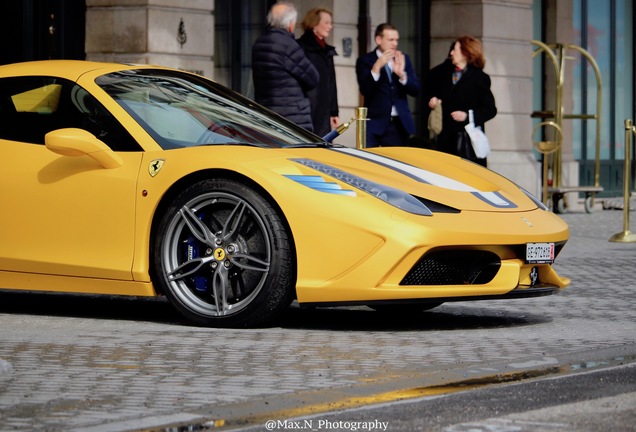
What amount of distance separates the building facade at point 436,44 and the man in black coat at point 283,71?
2439 mm

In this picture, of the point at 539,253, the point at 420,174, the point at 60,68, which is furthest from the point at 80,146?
the point at 539,253

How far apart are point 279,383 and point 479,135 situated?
8.95 metres

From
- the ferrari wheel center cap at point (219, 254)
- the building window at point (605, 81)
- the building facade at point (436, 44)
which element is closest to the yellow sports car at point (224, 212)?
the ferrari wheel center cap at point (219, 254)

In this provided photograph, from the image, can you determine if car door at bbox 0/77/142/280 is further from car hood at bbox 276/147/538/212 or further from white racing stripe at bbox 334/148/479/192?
white racing stripe at bbox 334/148/479/192

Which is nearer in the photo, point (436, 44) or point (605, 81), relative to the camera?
point (436, 44)

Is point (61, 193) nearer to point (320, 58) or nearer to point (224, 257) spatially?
point (224, 257)

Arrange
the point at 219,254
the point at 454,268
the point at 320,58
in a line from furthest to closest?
the point at 320,58 → the point at 219,254 → the point at 454,268

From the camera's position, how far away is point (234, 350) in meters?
7.06

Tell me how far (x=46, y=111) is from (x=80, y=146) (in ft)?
1.96

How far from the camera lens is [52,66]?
28.9 ft

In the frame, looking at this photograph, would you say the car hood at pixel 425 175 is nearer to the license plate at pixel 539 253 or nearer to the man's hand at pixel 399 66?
the license plate at pixel 539 253

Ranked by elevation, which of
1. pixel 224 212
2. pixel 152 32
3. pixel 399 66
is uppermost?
pixel 152 32

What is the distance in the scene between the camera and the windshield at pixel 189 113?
838 cm

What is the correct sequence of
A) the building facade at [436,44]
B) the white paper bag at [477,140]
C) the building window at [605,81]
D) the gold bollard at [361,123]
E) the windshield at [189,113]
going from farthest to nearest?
the building window at [605,81] < the building facade at [436,44] < the white paper bag at [477,140] < the gold bollard at [361,123] < the windshield at [189,113]
